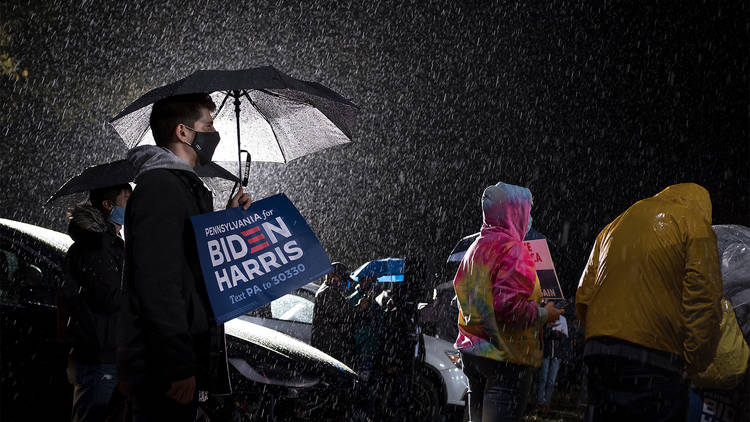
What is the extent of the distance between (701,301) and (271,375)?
104 inches

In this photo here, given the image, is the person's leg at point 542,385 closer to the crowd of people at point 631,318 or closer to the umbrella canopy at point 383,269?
the umbrella canopy at point 383,269

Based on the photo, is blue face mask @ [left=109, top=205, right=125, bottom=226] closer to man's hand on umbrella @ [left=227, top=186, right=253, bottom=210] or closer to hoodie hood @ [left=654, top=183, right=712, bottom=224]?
man's hand on umbrella @ [left=227, top=186, right=253, bottom=210]

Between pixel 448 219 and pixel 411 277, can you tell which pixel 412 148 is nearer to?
pixel 448 219

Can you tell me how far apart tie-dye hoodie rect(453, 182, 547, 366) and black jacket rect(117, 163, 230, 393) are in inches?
61.2

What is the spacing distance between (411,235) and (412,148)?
519 cm

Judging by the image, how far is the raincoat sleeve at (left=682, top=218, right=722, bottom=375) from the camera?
9.28ft

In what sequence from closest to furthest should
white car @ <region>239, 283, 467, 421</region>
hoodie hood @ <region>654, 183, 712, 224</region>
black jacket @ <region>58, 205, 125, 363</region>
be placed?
hoodie hood @ <region>654, 183, 712, 224</region> < black jacket @ <region>58, 205, 125, 363</region> < white car @ <region>239, 283, 467, 421</region>

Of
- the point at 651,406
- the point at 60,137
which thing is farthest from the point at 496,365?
the point at 60,137

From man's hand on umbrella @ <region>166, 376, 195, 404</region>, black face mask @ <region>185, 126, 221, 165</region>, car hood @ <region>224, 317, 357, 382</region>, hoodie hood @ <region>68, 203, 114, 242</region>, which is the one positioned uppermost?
black face mask @ <region>185, 126, 221, 165</region>

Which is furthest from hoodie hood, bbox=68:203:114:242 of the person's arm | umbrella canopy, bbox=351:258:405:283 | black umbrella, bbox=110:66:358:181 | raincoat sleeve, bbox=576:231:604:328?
umbrella canopy, bbox=351:258:405:283

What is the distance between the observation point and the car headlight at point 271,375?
167 inches

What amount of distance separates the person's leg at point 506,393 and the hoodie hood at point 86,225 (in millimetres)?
2231

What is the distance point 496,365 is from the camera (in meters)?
3.52

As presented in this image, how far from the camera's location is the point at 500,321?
11.6 ft
